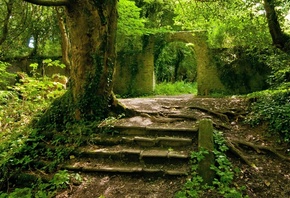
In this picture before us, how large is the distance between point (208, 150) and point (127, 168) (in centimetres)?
141

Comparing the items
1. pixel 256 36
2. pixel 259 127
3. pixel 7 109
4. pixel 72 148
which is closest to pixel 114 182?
pixel 72 148

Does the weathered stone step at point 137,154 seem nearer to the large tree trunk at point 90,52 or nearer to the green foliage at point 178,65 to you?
the large tree trunk at point 90,52

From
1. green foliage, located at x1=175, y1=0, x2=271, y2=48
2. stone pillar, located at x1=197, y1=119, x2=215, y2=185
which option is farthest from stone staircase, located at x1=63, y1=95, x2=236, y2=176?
green foliage, located at x1=175, y1=0, x2=271, y2=48

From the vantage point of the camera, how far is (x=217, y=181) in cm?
379

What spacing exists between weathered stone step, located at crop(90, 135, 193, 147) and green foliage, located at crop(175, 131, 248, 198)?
0.53 metres

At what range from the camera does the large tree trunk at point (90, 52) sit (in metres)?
5.56

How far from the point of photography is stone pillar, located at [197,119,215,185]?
154 inches

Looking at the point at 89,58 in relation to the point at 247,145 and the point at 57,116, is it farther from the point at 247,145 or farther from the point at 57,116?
the point at 247,145

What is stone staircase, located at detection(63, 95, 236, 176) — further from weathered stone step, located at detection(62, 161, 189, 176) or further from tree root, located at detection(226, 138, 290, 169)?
tree root, located at detection(226, 138, 290, 169)

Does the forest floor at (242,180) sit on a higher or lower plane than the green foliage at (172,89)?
lower

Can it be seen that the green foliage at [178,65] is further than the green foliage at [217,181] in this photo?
Yes

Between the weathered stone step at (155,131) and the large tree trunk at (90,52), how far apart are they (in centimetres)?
73

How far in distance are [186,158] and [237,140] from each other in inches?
47.6

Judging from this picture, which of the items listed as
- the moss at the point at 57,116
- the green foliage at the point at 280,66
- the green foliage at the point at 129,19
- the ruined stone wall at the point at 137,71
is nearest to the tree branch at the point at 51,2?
the moss at the point at 57,116
